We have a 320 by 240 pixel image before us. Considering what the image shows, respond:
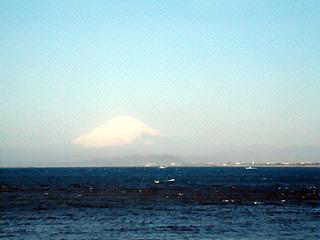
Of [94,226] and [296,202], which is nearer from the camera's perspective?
[94,226]

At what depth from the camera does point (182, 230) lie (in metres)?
40.3

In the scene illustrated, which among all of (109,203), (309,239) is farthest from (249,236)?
(109,203)

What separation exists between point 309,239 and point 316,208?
25.6m

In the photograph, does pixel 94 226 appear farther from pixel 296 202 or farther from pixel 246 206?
pixel 296 202

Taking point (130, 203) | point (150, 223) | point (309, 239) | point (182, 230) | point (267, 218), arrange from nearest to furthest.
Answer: point (309, 239) < point (182, 230) < point (150, 223) < point (267, 218) < point (130, 203)

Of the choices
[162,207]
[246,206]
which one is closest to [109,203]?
[162,207]

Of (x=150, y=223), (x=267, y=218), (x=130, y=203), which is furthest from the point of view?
(x=130, y=203)

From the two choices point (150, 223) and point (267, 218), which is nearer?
point (150, 223)

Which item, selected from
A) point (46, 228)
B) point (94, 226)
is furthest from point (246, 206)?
point (46, 228)

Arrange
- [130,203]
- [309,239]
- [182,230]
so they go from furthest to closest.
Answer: [130,203] → [182,230] → [309,239]

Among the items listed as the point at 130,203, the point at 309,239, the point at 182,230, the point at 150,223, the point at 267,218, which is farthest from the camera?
the point at 130,203

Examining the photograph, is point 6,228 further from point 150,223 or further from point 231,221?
point 231,221

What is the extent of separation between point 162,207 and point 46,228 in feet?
72.3

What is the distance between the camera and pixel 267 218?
4900cm
